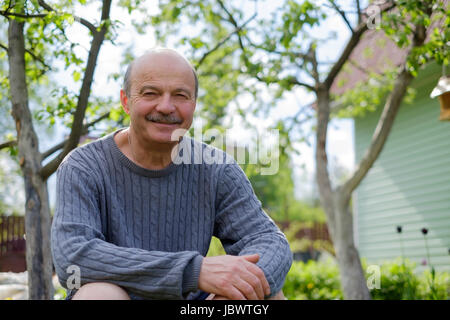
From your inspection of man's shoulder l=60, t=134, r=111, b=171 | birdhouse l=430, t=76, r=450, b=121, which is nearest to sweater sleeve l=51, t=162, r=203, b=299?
man's shoulder l=60, t=134, r=111, b=171

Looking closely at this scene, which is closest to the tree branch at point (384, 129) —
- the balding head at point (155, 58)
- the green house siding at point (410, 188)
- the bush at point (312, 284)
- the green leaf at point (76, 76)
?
the bush at point (312, 284)

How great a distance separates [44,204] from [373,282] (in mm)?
3836

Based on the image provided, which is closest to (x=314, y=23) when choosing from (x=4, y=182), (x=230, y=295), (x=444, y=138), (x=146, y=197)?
(x=146, y=197)

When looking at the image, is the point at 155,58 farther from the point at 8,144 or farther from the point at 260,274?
the point at 8,144

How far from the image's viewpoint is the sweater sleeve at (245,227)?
182 centimetres

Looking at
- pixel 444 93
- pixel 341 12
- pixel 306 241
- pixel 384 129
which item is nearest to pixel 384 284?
pixel 384 129

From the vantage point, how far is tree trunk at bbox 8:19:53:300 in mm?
3383

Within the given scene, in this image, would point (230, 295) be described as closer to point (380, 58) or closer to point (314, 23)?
point (314, 23)

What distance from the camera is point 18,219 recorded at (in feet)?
19.3

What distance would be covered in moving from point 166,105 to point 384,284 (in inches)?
183

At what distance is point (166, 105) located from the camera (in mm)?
1942

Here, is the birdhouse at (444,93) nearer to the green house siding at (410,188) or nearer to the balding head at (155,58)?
the green house siding at (410,188)

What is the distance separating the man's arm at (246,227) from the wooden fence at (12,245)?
320 centimetres

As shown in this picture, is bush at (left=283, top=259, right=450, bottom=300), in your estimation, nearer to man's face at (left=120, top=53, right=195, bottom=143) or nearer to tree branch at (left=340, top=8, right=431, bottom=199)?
tree branch at (left=340, top=8, right=431, bottom=199)
